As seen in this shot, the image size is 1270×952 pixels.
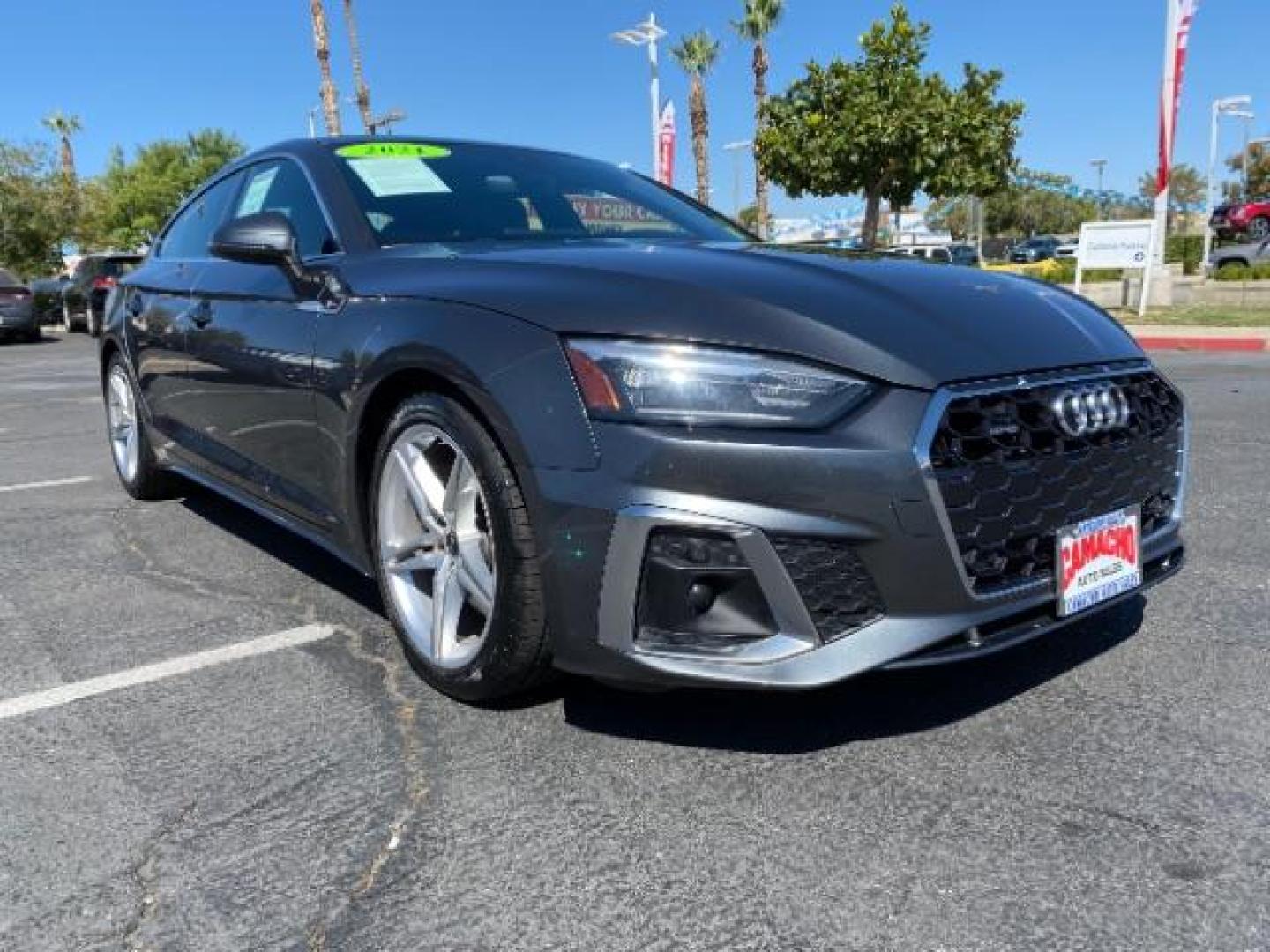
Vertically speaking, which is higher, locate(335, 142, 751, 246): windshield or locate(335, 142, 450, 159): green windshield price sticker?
locate(335, 142, 450, 159): green windshield price sticker

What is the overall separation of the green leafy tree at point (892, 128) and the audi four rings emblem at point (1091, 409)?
2305 cm

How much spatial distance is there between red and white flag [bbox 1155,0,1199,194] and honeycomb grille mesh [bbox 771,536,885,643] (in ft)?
57.8

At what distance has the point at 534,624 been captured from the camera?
7.92 feet

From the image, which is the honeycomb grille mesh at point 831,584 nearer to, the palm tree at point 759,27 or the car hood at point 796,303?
the car hood at point 796,303

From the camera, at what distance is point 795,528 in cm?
209

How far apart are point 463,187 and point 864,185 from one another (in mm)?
23833

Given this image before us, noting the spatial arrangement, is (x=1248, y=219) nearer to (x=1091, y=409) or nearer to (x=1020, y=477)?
(x=1091, y=409)

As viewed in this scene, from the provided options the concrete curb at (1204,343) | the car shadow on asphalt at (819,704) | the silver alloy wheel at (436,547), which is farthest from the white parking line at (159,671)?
the concrete curb at (1204,343)

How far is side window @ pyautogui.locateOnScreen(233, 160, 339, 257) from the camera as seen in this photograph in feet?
11.0

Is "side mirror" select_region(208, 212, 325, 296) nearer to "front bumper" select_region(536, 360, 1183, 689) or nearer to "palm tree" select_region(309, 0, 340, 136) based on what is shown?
"front bumper" select_region(536, 360, 1183, 689)

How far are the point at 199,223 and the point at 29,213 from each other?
118ft

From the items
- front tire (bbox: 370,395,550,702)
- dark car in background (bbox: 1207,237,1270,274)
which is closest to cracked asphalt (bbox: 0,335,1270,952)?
front tire (bbox: 370,395,550,702)

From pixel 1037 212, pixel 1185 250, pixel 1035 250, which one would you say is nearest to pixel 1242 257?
pixel 1185 250

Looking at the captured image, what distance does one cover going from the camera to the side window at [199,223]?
4.38 metres
